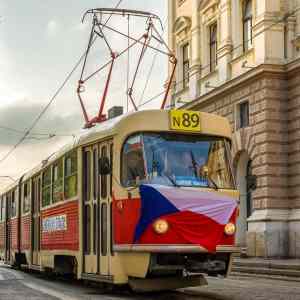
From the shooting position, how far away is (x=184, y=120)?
42.6 ft

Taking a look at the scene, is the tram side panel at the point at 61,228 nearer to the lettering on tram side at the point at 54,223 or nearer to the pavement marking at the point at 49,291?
the lettering on tram side at the point at 54,223

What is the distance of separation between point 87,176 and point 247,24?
59.1ft

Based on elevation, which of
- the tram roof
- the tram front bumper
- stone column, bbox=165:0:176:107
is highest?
stone column, bbox=165:0:176:107

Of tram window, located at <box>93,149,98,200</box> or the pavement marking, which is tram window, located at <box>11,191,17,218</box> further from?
tram window, located at <box>93,149,98,200</box>

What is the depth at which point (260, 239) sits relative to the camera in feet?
87.9

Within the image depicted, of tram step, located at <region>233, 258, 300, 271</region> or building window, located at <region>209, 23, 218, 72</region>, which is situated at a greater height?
building window, located at <region>209, 23, 218, 72</region>

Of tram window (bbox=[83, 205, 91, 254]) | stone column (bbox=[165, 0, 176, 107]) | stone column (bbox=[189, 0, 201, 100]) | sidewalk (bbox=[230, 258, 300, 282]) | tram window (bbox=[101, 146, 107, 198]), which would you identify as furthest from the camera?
stone column (bbox=[165, 0, 176, 107])

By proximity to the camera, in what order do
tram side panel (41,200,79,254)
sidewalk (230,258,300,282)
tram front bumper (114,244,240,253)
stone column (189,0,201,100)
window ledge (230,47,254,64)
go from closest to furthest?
tram front bumper (114,244,240,253) < tram side panel (41,200,79,254) < sidewalk (230,258,300,282) < window ledge (230,47,254,64) < stone column (189,0,201,100)

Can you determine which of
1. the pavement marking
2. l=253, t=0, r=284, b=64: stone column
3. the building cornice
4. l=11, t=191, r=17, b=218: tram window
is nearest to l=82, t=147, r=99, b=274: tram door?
the pavement marking

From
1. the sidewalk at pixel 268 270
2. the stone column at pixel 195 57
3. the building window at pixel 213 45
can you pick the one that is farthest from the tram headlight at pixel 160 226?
the stone column at pixel 195 57

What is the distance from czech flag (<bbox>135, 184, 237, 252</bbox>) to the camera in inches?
473

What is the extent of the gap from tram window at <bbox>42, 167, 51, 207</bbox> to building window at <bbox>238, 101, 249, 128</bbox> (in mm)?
12848

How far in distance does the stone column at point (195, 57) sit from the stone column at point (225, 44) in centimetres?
253

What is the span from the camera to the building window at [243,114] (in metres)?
29.2
